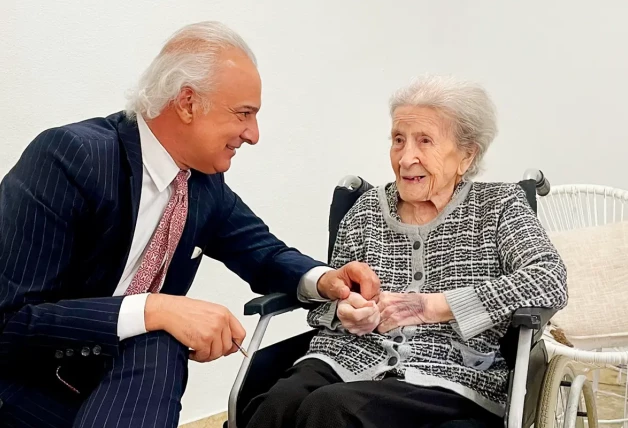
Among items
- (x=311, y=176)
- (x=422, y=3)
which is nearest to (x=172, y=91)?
(x=311, y=176)

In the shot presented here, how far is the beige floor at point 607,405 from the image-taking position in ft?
8.88

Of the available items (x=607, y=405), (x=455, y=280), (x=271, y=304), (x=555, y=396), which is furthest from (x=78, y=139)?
(x=607, y=405)

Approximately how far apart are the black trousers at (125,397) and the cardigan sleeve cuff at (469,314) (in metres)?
0.59

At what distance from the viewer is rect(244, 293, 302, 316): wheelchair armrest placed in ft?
5.52

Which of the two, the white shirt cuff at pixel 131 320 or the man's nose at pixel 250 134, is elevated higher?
the man's nose at pixel 250 134

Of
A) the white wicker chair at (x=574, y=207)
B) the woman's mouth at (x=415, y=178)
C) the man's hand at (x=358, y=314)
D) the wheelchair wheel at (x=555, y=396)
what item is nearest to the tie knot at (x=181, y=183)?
the man's hand at (x=358, y=314)

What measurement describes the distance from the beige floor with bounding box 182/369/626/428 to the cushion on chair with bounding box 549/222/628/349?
63cm

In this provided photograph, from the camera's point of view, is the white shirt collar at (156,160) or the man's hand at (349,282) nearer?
the white shirt collar at (156,160)

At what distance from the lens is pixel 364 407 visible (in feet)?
4.73

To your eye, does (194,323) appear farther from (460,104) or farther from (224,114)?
(460,104)

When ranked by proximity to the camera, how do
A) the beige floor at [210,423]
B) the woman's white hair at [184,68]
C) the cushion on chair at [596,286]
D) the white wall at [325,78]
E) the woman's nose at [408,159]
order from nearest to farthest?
1. the woman's white hair at [184,68]
2. the woman's nose at [408,159]
3. the white wall at [325,78]
4. the cushion on chair at [596,286]
5. the beige floor at [210,423]

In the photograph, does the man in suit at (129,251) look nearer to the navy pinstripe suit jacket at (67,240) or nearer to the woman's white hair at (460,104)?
the navy pinstripe suit jacket at (67,240)

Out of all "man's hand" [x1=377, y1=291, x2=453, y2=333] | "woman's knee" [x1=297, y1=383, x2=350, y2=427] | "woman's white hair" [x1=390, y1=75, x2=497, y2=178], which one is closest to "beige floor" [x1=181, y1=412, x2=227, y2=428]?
"man's hand" [x1=377, y1=291, x2=453, y2=333]

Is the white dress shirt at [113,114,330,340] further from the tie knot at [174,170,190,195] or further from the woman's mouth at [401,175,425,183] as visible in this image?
the woman's mouth at [401,175,425,183]
